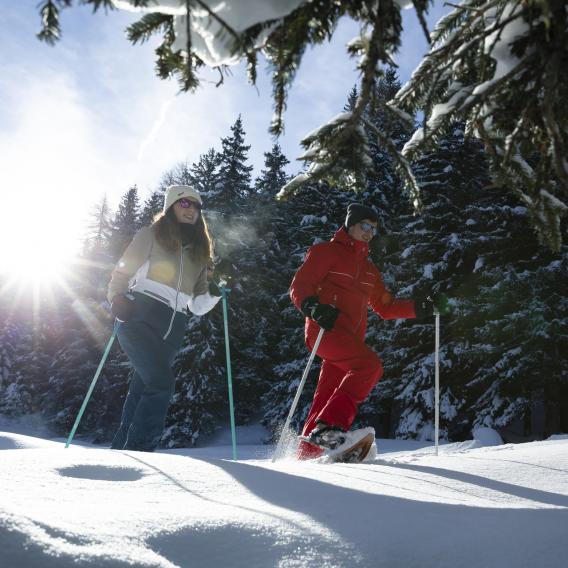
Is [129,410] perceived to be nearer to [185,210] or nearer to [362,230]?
[185,210]

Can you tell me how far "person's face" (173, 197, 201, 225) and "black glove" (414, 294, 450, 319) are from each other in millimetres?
2384

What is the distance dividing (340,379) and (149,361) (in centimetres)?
177

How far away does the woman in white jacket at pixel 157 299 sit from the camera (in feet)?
12.6

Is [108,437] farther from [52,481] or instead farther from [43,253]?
[52,481]

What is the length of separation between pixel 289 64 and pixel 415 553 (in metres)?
1.40

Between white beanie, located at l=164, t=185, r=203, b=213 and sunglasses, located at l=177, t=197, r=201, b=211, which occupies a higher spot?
white beanie, located at l=164, t=185, r=203, b=213

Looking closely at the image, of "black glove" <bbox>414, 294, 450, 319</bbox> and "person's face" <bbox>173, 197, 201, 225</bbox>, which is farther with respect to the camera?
"black glove" <bbox>414, 294, 450, 319</bbox>

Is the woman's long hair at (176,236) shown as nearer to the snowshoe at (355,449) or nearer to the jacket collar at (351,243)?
the jacket collar at (351,243)

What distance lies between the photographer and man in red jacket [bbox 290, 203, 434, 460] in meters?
4.28

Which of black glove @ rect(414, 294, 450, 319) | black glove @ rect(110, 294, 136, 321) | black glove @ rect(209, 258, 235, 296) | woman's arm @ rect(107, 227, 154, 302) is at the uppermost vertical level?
black glove @ rect(209, 258, 235, 296)

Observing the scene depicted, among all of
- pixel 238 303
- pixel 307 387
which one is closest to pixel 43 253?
pixel 238 303

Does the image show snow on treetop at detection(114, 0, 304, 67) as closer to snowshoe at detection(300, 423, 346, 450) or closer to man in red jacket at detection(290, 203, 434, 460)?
man in red jacket at detection(290, 203, 434, 460)

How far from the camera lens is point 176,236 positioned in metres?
4.19

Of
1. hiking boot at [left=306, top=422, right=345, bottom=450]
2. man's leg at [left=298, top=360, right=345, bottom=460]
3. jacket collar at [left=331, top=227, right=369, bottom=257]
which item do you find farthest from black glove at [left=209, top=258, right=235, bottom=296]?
hiking boot at [left=306, top=422, right=345, bottom=450]
